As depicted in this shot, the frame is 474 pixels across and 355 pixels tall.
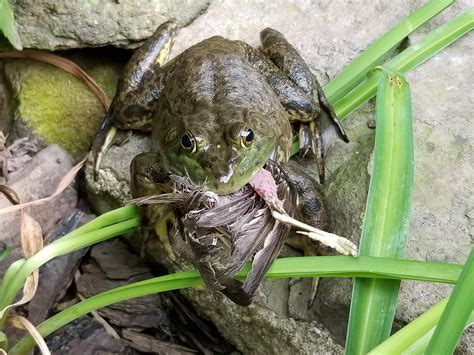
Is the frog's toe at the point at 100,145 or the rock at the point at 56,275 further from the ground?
the frog's toe at the point at 100,145

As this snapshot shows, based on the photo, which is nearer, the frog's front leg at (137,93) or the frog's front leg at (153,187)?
the frog's front leg at (153,187)

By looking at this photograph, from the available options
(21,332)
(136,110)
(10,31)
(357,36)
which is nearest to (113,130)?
(136,110)

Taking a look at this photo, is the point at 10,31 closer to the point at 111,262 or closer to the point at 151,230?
the point at 151,230

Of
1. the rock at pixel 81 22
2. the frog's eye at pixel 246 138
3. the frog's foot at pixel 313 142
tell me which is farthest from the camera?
the rock at pixel 81 22

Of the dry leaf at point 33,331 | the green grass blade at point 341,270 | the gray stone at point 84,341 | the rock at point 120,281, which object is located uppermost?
the green grass blade at point 341,270

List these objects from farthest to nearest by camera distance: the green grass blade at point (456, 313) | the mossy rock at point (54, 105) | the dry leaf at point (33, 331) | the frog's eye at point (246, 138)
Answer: the mossy rock at point (54, 105) → the frog's eye at point (246, 138) → the dry leaf at point (33, 331) → the green grass blade at point (456, 313)

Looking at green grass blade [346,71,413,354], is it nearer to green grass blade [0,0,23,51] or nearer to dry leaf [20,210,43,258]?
dry leaf [20,210,43,258]

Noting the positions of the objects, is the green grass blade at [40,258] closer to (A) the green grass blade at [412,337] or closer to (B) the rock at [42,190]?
(B) the rock at [42,190]

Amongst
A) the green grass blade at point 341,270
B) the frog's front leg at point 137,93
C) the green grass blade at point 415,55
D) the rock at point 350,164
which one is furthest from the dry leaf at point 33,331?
the green grass blade at point 415,55
